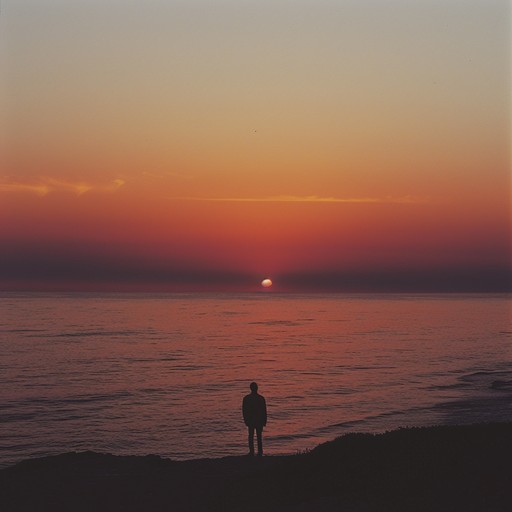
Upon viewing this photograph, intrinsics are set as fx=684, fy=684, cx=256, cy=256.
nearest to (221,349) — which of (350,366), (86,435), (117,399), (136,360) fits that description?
(136,360)

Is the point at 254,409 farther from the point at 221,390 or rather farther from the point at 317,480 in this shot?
the point at 221,390

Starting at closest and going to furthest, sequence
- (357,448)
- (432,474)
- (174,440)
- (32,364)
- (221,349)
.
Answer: (432,474), (357,448), (174,440), (32,364), (221,349)

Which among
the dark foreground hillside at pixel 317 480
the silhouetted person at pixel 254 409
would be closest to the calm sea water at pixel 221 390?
the silhouetted person at pixel 254 409

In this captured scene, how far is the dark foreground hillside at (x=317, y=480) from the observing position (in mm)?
13867

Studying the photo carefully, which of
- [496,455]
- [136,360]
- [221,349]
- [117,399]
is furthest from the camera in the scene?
[221,349]

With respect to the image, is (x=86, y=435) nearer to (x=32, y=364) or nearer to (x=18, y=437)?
(x=18, y=437)

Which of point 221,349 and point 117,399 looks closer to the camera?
point 117,399

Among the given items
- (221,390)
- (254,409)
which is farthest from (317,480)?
(221,390)

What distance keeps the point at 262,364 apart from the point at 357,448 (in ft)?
160

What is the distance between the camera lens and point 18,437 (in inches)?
1294

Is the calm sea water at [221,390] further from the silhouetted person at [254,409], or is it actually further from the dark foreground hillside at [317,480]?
the dark foreground hillside at [317,480]

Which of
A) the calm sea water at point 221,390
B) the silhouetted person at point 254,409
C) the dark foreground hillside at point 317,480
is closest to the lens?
the dark foreground hillside at point 317,480

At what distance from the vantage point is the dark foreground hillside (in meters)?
13.9

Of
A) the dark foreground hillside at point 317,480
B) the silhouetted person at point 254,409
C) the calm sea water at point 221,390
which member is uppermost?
the silhouetted person at point 254,409
